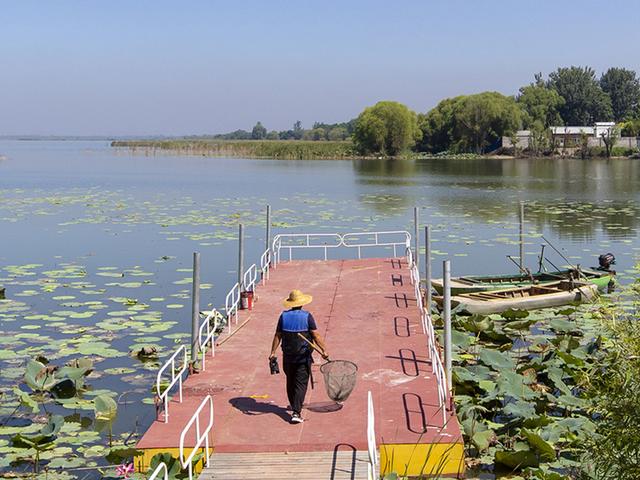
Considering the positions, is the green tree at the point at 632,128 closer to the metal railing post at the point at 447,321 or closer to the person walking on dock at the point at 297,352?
the metal railing post at the point at 447,321

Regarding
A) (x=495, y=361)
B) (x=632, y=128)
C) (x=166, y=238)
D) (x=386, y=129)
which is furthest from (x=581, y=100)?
(x=495, y=361)

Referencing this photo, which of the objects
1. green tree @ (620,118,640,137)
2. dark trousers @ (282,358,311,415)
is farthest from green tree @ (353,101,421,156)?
dark trousers @ (282,358,311,415)

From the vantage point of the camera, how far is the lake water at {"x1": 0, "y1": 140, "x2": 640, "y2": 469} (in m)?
18.3

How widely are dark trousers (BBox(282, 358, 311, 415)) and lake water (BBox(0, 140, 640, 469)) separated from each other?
3.20 meters

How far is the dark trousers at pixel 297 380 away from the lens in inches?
471

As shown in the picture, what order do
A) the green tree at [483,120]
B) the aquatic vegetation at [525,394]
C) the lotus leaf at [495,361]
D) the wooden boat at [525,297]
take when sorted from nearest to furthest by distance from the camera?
the aquatic vegetation at [525,394]
the lotus leaf at [495,361]
the wooden boat at [525,297]
the green tree at [483,120]

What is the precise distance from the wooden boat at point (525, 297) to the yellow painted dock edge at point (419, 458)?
10772 mm

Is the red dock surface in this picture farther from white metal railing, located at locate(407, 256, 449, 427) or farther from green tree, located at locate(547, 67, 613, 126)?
green tree, located at locate(547, 67, 613, 126)

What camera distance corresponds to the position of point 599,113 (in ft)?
531

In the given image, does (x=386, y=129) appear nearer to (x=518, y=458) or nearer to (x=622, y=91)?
(x=622, y=91)

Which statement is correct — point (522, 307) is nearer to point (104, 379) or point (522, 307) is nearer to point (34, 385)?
point (104, 379)

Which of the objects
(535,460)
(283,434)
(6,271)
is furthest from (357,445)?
(6,271)

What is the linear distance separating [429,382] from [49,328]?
10629 millimetres

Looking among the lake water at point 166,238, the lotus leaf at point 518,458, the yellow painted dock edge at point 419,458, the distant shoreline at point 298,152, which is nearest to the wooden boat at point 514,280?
the lake water at point 166,238
